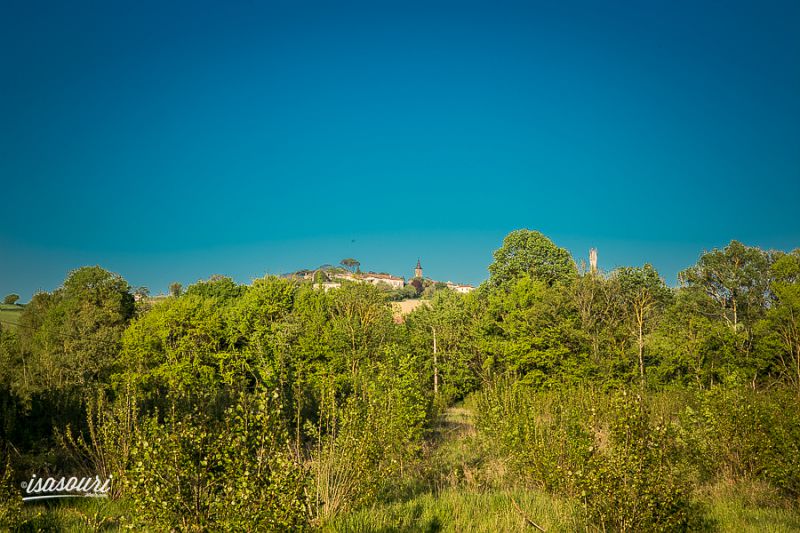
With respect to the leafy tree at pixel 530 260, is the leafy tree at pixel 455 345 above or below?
below

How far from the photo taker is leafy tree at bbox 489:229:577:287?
49.8 m

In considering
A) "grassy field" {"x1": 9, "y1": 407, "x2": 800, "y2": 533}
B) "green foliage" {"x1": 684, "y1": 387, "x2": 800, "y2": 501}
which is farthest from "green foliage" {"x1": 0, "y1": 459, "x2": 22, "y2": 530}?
"green foliage" {"x1": 684, "y1": 387, "x2": 800, "y2": 501}

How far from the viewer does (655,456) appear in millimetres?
7469

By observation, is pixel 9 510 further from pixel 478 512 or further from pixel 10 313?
pixel 10 313

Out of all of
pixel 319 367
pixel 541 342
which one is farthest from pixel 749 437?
pixel 541 342

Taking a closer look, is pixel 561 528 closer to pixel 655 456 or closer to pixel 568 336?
pixel 655 456

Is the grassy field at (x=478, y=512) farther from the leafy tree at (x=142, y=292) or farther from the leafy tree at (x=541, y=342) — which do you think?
the leafy tree at (x=142, y=292)

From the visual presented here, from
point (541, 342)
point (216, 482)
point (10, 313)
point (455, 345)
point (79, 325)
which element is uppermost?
point (10, 313)

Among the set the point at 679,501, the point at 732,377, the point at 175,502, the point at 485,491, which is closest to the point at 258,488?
the point at 175,502

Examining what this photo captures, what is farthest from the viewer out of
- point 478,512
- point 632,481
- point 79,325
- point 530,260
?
point 530,260

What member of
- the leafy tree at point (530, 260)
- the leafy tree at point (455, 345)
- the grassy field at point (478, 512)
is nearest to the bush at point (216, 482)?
the grassy field at point (478, 512)

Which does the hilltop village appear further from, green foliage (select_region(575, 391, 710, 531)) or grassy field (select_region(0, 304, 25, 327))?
green foliage (select_region(575, 391, 710, 531))

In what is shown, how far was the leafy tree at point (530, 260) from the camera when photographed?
4975cm

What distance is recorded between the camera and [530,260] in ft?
164
